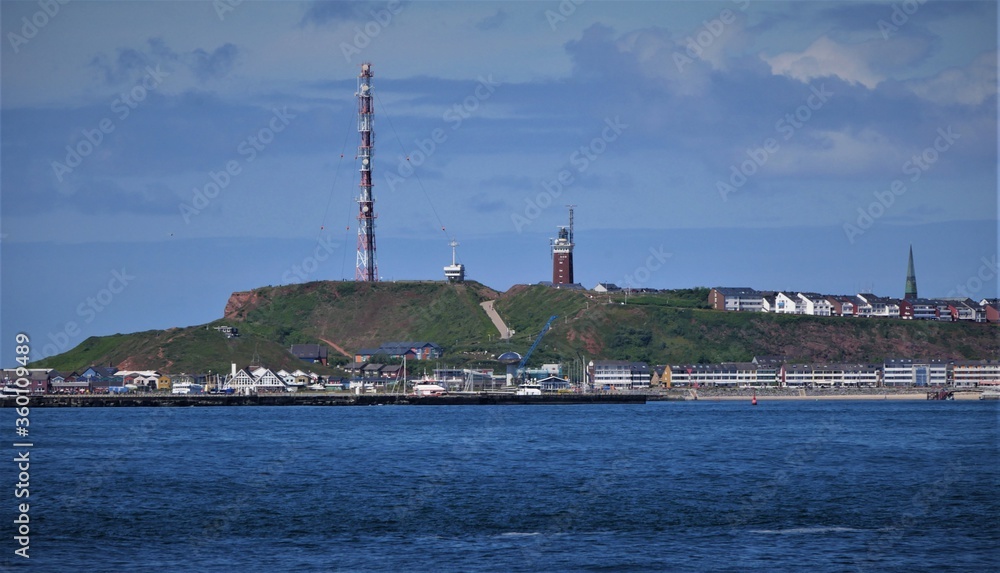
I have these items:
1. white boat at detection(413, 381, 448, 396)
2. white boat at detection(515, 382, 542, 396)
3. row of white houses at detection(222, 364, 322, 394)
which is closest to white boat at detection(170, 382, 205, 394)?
row of white houses at detection(222, 364, 322, 394)

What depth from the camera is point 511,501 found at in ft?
152

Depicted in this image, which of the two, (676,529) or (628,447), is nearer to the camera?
(676,529)

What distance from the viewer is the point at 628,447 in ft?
234

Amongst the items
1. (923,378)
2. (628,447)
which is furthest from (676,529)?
(923,378)

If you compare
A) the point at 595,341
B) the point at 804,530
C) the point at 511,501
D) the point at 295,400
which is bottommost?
the point at 804,530

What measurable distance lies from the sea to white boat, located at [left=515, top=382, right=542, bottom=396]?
58131 millimetres

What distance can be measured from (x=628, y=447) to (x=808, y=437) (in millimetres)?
16531

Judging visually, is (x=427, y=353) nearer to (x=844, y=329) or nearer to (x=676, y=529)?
(x=844, y=329)

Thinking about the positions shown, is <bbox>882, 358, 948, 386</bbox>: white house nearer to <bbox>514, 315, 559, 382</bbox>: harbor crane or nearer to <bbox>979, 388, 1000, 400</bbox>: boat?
<bbox>979, 388, 1000, 400</bbox>: boat

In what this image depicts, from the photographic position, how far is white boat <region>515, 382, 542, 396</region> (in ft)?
477

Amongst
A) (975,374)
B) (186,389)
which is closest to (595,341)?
(975,374)

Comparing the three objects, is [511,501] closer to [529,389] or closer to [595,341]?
[529,389]

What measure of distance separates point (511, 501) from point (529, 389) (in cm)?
10262

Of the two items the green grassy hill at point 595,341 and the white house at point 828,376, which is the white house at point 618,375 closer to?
the green grassy hill at point 595,341
